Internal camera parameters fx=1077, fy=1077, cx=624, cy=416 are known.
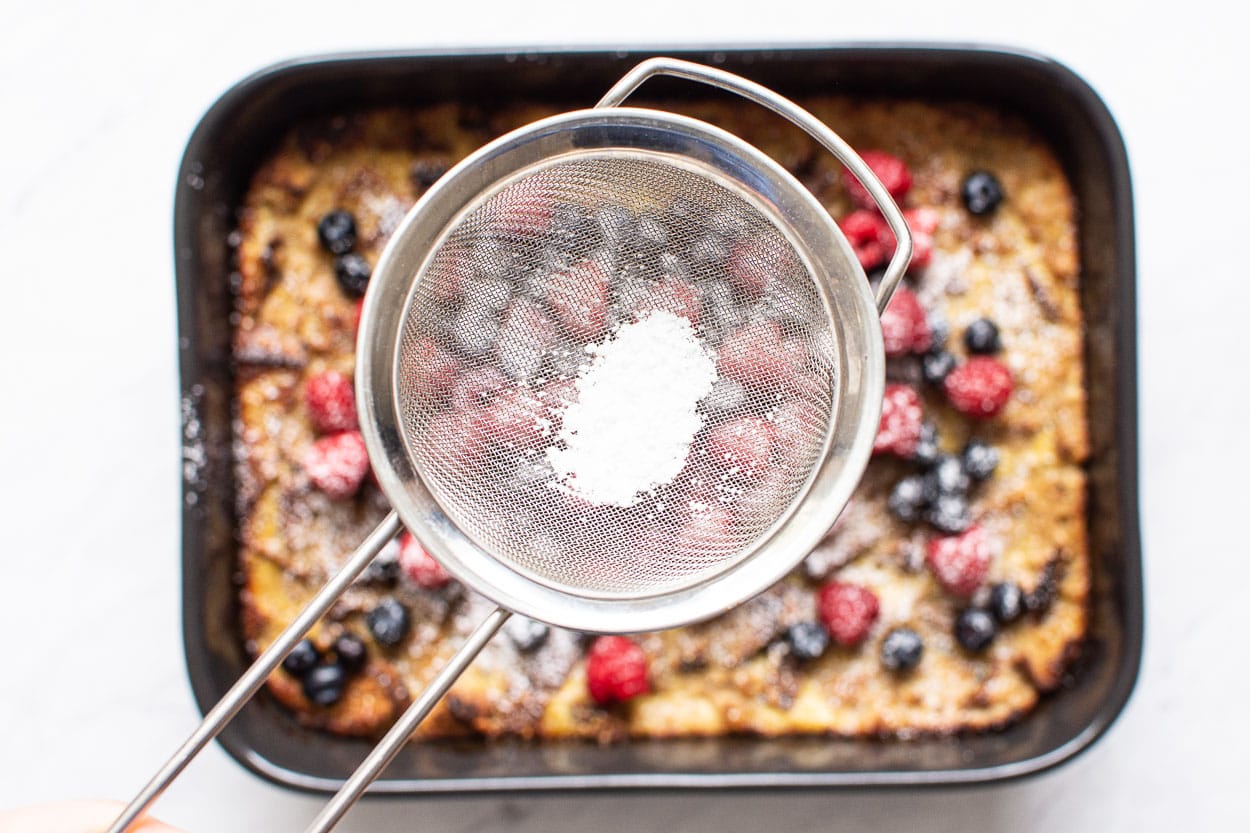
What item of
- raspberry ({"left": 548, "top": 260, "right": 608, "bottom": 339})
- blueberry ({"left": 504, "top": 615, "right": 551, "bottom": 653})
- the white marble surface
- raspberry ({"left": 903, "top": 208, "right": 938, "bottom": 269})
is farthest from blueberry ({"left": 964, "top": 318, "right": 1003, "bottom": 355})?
blueberry ({"left": 504, "top": 615, "right": 551, "bottom": 653})

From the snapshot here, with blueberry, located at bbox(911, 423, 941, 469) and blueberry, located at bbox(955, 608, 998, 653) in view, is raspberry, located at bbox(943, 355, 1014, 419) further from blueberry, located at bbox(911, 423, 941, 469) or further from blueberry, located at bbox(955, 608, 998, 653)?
blueberry, located at bbox(955, 608, 998, 653)

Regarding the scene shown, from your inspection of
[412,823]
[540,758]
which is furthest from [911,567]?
[412,823]

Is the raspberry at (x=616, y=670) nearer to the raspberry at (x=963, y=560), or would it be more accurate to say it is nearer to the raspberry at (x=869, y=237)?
the raspberry at (x=963, y=560)

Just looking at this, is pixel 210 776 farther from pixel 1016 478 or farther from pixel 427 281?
pixel 1016 478

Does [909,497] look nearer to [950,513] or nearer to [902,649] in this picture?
[950,513]

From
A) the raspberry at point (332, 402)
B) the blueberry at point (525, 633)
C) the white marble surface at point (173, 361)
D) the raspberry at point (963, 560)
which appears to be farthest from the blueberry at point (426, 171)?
the raspberry at point (963, 560)

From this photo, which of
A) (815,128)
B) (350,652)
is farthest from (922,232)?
(350,652)
